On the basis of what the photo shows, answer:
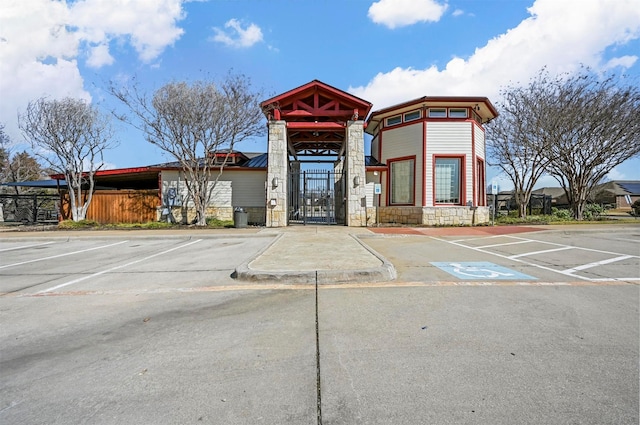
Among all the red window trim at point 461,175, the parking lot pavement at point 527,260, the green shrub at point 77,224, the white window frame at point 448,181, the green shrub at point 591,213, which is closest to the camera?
the parking lot pavement at point 527,260

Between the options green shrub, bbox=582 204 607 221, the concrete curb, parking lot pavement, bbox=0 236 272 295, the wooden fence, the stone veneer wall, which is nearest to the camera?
the concrete curb

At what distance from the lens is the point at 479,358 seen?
2.64 m

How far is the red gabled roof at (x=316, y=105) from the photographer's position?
15.7m

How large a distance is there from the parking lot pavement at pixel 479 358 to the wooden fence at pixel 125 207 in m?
18.1

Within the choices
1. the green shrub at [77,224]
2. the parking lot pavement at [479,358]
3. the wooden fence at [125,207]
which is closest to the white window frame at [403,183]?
the parking lot pavement at [479,358]

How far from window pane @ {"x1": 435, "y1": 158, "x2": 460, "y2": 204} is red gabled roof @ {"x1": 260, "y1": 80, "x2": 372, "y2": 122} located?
5305 millimetres

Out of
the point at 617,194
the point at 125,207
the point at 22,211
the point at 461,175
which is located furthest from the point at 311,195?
the point at 617,194

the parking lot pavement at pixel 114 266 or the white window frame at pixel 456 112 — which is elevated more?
the white window frame at pixel 456 112

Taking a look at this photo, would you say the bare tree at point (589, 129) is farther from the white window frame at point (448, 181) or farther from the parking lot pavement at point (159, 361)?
the parking lot pavement at point (159, 361)

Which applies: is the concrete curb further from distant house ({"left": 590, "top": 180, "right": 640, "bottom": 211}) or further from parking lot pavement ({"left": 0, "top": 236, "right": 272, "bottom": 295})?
distant house ({"left": 590, "top": 180, "right": 640, "bottom": 211})

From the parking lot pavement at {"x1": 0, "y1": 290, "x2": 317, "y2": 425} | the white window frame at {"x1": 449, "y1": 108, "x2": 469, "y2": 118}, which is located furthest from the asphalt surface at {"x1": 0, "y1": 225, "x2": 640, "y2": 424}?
the white window frame at {"x1": 449, "y1": 108, "x2": 469, "y2": 118}

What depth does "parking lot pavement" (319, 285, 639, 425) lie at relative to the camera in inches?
78.0

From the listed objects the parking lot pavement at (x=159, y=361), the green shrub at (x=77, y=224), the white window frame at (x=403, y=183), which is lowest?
the parking lot pavement at (x=159, y=361)

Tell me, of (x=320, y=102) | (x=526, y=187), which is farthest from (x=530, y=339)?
(x=526, y=187)
